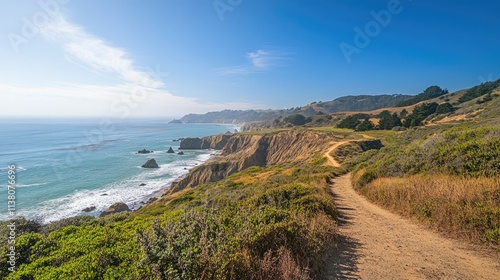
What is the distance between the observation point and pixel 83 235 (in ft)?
21.9

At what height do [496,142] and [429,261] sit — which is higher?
[496,142]

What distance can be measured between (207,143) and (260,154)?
144ft

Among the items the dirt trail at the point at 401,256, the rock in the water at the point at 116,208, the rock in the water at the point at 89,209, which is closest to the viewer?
the dirt trail at the point at 401,256

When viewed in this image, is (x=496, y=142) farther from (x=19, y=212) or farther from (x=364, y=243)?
(x=19, y=212)

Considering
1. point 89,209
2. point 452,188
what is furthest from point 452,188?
point 89,209

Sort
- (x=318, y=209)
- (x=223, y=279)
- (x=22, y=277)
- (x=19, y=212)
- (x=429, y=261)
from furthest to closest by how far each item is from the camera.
A: (x=19, y=212) → (x=318, y=209) → (x=429, y=261) → (x=22, y=277) → (x=223, y=279)

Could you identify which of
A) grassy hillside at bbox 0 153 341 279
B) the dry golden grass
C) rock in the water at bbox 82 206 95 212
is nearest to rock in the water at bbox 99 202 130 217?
rock in the water at bbox 82 206 95 212

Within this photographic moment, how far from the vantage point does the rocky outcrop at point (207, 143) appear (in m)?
100

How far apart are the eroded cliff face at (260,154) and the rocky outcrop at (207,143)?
17713 mm

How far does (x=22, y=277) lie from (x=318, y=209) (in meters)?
7.72

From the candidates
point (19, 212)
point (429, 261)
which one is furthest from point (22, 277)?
point (19, 212)

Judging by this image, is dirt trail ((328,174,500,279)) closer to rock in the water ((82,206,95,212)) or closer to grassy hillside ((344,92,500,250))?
grassy hillside ((344,92,500,250))

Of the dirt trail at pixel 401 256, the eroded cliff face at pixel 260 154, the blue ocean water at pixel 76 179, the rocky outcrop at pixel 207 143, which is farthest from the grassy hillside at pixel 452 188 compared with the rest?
the rocky outcrop at pixel 207 143

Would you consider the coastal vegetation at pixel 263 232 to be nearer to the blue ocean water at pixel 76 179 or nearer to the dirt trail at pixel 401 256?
the dirt trail at pixel 401 256
